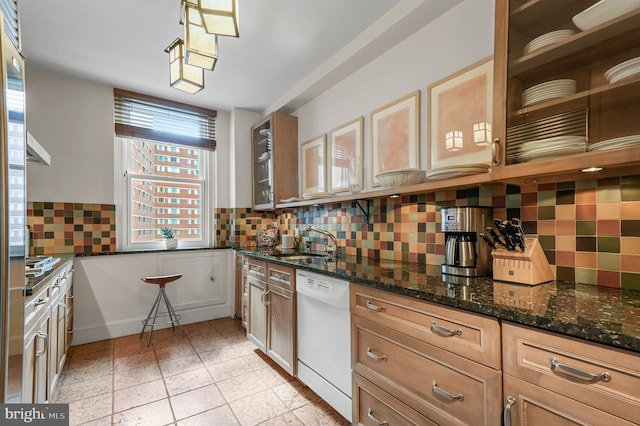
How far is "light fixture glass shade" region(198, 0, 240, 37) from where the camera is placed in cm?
126

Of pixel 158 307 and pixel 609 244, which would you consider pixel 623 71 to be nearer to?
pixel 609 244

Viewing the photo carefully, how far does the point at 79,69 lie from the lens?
2.77 metres

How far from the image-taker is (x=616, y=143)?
1.00 metres

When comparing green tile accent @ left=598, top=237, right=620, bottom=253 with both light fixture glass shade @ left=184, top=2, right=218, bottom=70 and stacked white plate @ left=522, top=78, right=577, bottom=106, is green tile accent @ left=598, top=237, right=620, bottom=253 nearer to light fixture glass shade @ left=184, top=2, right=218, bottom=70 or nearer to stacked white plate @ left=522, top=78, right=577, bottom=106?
stacked white plate @ left=522, top=78, right=577, bottom=106

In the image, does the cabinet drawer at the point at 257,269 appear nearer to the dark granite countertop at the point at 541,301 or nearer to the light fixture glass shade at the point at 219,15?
the dark granite countertop at the point at 541,301

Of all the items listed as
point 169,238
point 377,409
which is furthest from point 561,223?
point 169,238

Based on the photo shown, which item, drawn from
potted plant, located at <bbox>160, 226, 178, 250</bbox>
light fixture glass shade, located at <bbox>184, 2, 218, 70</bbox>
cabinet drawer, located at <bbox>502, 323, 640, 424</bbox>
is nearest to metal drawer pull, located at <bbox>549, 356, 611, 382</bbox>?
cabinet drawer, located at <bbox>502, 323, 640, 424</bbox>

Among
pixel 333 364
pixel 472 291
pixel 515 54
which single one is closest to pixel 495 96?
pixel 515 54

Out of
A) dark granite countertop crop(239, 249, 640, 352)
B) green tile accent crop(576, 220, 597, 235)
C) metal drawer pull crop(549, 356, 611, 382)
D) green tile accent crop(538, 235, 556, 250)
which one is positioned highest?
green tile accent crop(576, 220, 597, 235)

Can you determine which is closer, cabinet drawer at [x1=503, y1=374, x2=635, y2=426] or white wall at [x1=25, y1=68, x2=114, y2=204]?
cabinet drawer at [x1=503, y1=374, x2=635, y2=426]

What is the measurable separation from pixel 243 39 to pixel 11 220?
6.50ft

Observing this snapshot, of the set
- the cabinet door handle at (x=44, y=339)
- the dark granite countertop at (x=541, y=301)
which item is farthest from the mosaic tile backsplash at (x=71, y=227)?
the dark granite countertop at (x=541, y=301)

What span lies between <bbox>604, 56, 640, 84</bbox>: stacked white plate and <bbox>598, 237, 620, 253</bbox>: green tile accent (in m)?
0.63

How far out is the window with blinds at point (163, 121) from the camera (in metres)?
3.21
